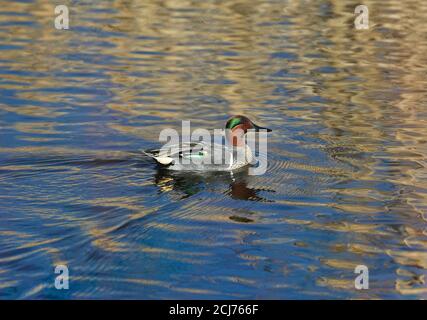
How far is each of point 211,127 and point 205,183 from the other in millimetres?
2332

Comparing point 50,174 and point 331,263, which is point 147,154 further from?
point 331,263

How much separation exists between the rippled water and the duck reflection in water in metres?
0.04

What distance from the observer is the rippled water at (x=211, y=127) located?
797 cm

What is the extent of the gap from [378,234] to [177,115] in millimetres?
5164

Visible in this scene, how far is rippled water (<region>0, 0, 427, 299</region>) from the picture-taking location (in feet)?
26.2

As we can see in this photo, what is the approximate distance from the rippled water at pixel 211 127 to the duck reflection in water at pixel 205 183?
4 centimetres
